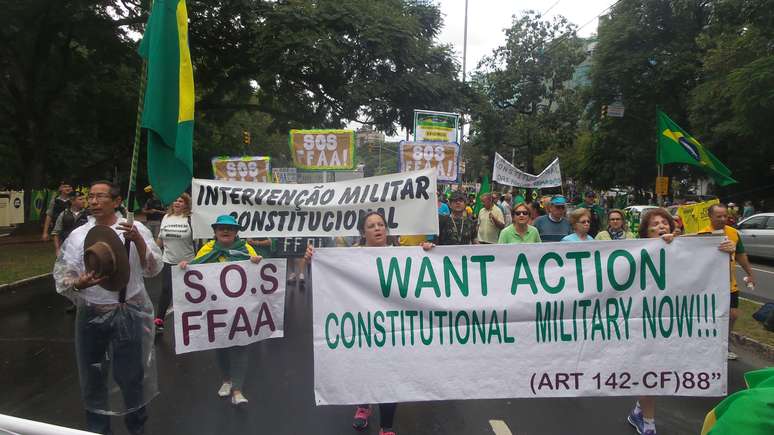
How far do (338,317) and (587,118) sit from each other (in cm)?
3434

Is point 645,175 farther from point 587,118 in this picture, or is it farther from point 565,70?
point 565,70

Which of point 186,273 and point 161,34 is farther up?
point 161,34

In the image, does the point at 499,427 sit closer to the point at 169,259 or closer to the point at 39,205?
the point at 169,259

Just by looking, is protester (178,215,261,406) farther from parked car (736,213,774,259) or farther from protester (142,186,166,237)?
parked car (736,213,774,259)

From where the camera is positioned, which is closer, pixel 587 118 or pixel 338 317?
pixel 338 317


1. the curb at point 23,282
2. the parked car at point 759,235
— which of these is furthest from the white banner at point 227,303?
the parked car at point 759,235

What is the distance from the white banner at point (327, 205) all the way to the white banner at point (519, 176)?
10172mm

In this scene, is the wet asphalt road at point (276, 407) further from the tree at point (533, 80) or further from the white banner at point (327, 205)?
the tree at point (533, 80)

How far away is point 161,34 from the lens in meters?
3.46

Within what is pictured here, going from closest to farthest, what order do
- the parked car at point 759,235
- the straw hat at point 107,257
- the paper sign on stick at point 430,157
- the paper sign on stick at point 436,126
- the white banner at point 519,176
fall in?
the straw hat at point 107,257
the paper sign on stick at point 430,157
the paper sign on stick at point 436,126
the white banner at point 519,176
the parked car at point 759,235

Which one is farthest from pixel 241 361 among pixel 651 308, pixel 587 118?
pixel 587 118

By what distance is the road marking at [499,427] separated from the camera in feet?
12.8

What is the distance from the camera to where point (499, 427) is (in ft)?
13.1

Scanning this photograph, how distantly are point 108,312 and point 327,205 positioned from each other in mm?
1948
